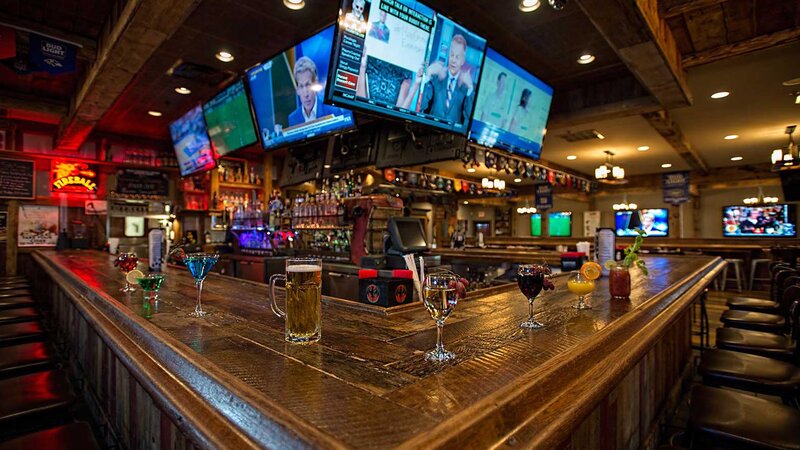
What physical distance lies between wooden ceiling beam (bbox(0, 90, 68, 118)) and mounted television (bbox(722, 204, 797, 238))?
16183 millimetres

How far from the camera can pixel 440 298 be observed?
38.7 inches

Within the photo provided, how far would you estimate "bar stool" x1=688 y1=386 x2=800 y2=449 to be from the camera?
132 centimetres

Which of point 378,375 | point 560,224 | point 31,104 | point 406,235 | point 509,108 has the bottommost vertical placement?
point 378,375

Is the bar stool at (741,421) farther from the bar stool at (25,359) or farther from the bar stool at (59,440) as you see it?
the bar stool at (25,359)

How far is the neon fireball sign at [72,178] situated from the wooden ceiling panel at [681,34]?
8.29 metres

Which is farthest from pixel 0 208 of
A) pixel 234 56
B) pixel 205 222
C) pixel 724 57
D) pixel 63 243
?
pixel 724 57

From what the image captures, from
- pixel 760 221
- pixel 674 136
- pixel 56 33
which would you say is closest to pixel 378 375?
pixel 56 33

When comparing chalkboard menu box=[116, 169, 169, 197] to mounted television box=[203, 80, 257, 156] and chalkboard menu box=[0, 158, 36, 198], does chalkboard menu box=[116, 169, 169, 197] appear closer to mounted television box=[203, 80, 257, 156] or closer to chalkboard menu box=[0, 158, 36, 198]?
chalkboard menu box=[0, 158, 36, 198]

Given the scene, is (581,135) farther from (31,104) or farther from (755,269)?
(31,104)

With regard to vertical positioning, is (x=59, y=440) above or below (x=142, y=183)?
below

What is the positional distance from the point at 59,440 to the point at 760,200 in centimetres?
1577

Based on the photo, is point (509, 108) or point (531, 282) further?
point (509, 108)

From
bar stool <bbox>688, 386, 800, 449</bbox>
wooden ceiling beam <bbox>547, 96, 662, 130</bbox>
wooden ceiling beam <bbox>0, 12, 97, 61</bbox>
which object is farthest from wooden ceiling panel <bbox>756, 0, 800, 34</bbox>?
wooden ceiling beam <bbox>0, 12, 97, 61</bbox>

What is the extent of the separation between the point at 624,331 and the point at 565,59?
3.84m
